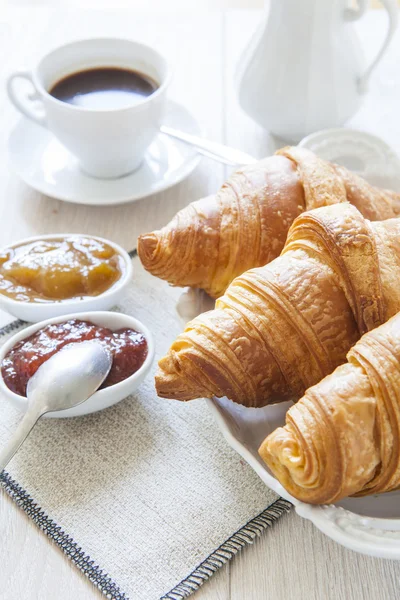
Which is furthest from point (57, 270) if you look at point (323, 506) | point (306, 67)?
point (306, 67)

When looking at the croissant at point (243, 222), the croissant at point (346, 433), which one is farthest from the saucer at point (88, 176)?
the croissant at point (346, 433)

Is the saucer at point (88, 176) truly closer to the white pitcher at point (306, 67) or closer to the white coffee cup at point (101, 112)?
the white coffee cup at point (101, 112)

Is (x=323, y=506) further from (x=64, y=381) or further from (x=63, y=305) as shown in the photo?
(x=63, y=305)

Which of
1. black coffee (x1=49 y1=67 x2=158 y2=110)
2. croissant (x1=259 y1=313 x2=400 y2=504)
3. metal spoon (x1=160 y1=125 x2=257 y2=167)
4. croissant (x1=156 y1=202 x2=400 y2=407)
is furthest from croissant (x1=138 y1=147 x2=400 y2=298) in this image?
black coffee (x1=49 y1=67 x2=158 y2=110)

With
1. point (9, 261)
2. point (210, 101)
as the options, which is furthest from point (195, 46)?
point (9, 261)

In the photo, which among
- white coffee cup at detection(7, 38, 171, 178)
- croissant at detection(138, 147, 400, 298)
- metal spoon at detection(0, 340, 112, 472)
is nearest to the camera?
metal spoon at detection(0, 340, 112, 472)

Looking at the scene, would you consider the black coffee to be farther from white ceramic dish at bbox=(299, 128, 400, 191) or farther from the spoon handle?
the spoon handle
